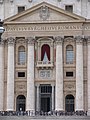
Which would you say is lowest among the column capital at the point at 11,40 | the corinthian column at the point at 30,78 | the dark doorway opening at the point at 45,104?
the dark doorway opening at the point at 45,104

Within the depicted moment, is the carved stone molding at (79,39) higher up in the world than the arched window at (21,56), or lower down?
higher up

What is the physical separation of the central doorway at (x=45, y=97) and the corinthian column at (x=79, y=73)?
12.1 ft

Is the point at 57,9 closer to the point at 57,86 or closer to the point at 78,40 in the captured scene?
the point at 78,40

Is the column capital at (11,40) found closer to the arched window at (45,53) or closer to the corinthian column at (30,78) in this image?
the corinthian column at (30,78)

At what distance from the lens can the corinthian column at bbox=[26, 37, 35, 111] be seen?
52438mm

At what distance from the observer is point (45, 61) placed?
5312 cm

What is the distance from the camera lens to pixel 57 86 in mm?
52594

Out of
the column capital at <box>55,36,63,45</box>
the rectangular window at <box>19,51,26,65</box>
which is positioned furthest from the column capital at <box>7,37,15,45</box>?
the column capital at <box>55,36,63,45</box>

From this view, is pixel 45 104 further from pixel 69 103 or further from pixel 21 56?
pixel 21 56

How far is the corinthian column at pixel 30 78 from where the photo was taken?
52.4m

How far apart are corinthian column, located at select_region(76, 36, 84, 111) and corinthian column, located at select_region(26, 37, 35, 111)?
5678 mm

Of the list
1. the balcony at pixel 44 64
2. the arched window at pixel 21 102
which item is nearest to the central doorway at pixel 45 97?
the arched window at pixel 21 102


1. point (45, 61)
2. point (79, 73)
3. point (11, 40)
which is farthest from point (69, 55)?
point (11, 40)

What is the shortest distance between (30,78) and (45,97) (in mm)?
3109
